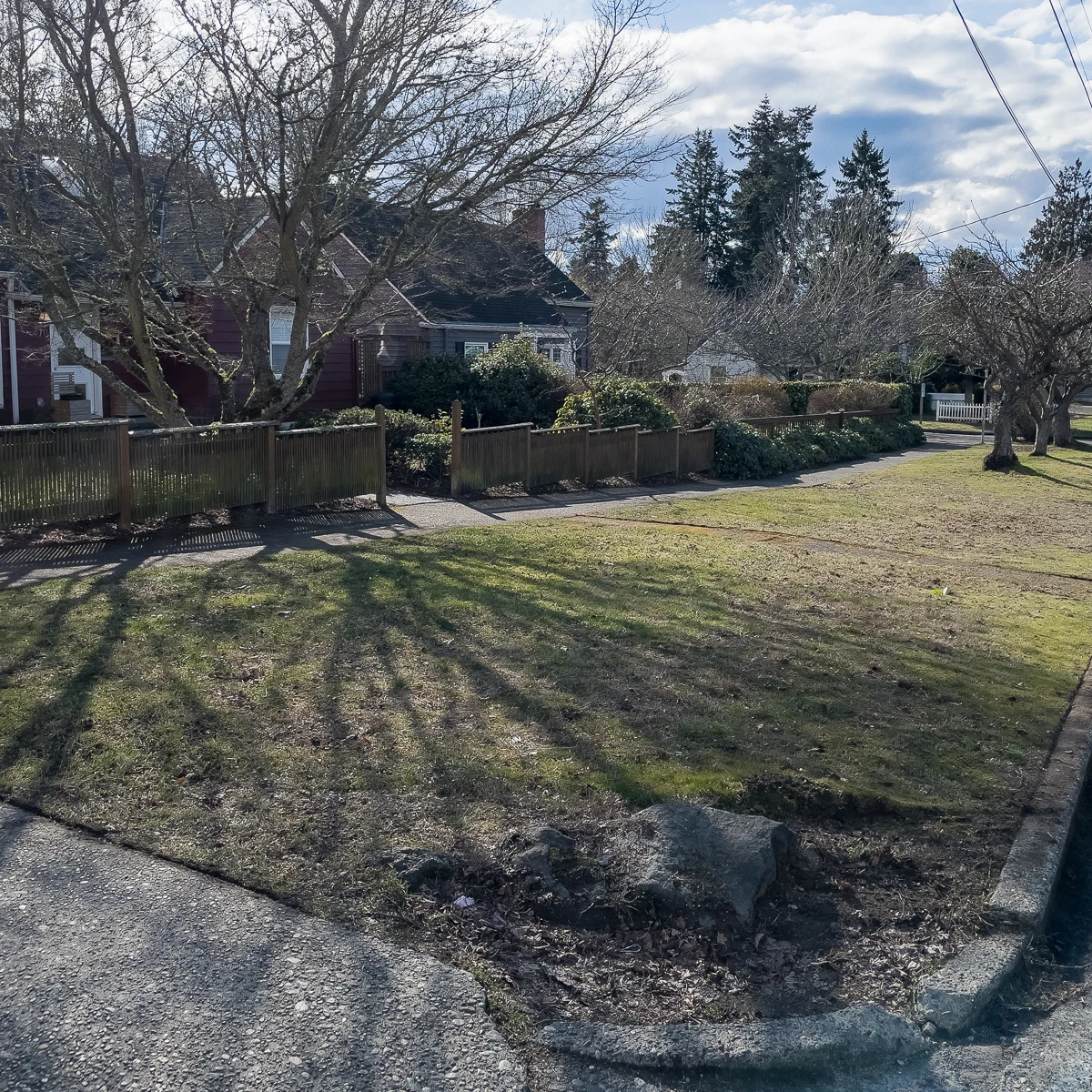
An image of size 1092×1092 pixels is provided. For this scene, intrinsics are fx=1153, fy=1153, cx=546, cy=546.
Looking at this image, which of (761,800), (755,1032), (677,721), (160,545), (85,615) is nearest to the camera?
(755,1032)

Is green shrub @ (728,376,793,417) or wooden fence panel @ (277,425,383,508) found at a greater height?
green shrub @ (728,376,793,417)

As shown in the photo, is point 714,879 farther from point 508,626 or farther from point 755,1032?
point 508,626

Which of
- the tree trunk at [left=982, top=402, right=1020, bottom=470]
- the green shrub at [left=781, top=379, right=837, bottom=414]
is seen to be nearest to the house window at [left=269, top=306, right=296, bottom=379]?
the green shrub at [left=781, top=379, right=837, bottom=414]

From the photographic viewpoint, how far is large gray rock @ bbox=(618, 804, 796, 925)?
182 inches

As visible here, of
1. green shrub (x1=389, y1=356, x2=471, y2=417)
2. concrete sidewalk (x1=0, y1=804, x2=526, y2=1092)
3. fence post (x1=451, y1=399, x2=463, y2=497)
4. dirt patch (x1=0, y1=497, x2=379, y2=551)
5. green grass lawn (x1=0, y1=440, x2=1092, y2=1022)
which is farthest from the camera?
green shrub (x1=389, y1=356, x2=471, y2=417)

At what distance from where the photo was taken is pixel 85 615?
869 cm

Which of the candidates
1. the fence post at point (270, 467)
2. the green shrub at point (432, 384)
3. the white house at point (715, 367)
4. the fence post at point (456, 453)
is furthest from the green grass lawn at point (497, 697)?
the white house at point (715, 367)

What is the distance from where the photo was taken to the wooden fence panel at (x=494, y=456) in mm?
17719

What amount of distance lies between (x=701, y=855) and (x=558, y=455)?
49.4 ft

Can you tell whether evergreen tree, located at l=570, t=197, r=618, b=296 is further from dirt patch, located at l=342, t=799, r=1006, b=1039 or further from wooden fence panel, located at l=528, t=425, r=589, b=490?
dirt patch, located at l=342, t=799, r=1006, b=1039

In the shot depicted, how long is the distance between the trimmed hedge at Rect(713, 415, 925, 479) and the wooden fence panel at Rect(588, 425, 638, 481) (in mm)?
2938

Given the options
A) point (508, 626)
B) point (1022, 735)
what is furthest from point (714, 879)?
point (508, 626)

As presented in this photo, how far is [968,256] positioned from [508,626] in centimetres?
2614

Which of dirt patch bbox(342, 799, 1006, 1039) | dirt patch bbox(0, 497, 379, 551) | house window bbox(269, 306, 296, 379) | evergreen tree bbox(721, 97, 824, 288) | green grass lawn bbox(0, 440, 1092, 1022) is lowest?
dirt patch bbox(342, 799, 1006, 1039)
